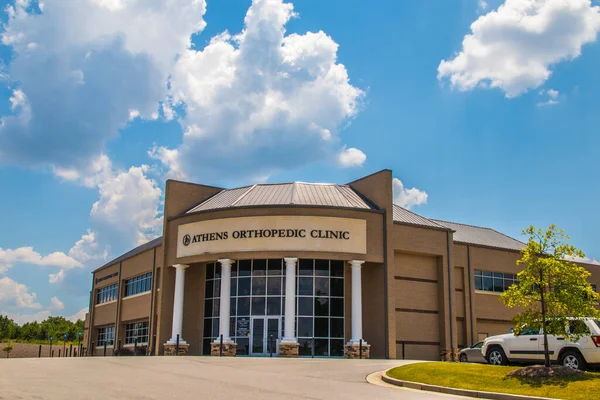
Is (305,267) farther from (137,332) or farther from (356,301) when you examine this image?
(137,332)

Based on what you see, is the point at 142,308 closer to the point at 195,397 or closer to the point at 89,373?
the point at 89,373

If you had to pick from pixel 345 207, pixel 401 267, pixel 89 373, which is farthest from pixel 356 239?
pixel 89 373

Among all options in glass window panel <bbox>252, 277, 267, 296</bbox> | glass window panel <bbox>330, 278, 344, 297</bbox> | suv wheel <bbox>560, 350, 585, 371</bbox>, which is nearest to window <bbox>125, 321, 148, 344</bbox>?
glass window panel <bbox>252, 277, 267, 296</bbox>

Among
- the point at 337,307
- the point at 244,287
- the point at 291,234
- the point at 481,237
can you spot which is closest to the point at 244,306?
the point at 244,287

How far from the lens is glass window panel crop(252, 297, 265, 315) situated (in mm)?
35406

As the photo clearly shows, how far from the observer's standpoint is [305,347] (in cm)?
3450

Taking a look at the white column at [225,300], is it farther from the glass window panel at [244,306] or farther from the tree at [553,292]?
the tree at [553,292]

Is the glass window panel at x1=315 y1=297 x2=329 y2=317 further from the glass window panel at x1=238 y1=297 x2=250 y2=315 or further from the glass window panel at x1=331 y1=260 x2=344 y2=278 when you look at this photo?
the glass window panel at x1=238 y1=297 x2=250 y2=315

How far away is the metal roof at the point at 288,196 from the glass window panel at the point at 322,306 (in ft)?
Result: 17.6

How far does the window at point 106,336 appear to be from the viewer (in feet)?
179

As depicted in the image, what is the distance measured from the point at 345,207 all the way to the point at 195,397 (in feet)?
74.1

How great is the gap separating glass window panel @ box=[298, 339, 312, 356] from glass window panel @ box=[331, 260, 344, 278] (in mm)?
4071

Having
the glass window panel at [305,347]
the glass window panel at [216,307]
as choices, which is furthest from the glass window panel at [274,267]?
the glass window panel at [305,347]

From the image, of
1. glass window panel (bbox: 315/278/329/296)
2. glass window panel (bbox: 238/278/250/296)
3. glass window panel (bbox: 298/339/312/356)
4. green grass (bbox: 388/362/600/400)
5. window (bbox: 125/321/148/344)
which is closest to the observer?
green grass (bbox: 388/362/600/400)
